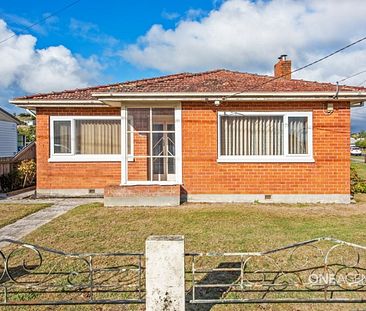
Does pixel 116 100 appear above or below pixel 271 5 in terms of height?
below

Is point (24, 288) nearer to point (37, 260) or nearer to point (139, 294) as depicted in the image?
point (37, 260)

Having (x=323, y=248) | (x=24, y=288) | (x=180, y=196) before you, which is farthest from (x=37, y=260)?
(x=180, y=196)

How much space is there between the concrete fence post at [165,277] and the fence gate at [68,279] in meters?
0.36

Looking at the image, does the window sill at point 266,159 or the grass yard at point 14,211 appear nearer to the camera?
the grass yard at point 14,211

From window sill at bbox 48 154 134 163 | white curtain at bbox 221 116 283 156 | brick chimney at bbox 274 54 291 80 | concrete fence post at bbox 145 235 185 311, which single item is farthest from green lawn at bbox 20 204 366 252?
brick chimney at bbox 274 54 291 80

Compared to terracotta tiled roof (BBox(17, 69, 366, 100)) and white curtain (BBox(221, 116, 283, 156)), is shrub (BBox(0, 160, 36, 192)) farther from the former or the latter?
white curtain (BBox(221, 116, 283, 156))

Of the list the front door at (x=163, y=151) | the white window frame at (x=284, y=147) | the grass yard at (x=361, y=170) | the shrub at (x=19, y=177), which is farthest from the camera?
the grass yard at (x=361, y=170)

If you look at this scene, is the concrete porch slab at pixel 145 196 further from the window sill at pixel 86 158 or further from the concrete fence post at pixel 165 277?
the concrete fence post at pixel 165 277

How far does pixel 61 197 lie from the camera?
12719mm

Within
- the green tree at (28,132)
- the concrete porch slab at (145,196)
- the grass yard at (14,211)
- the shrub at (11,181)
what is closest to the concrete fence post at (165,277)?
the grass yard at (14,211)

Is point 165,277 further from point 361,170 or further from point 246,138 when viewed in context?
point 361,170

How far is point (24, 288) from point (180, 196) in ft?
22.8

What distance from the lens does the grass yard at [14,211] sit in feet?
28.9

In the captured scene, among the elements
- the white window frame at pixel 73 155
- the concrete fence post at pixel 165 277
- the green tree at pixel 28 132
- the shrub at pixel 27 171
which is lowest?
the concrete fence post at pixel 165 277
